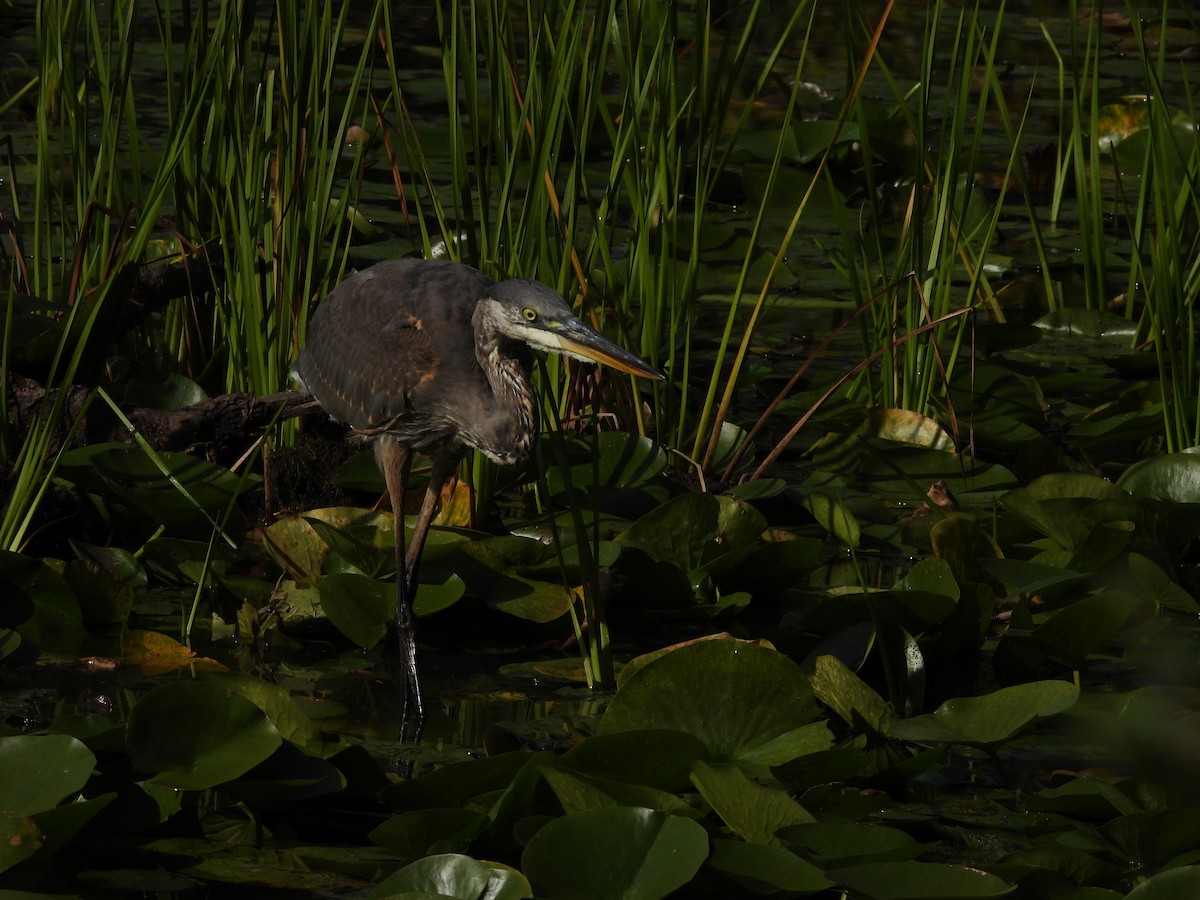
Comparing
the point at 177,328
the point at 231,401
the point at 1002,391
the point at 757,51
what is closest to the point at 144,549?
the point at 231,401

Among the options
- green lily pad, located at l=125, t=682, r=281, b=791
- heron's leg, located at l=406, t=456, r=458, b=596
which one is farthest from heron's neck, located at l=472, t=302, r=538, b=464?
green lily pad, located at l=125, t=682, r=281, b=791

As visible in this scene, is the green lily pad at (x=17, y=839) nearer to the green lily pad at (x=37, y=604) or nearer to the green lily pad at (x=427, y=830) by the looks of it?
the green lily pad at (x=427, y=830)

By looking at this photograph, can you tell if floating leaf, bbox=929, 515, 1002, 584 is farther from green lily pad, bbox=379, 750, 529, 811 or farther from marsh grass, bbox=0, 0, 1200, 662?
green lily pad, bbox=379, 750, 529, 811

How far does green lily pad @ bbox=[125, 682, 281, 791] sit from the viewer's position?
259cm

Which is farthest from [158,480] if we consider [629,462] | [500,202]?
[629,462]

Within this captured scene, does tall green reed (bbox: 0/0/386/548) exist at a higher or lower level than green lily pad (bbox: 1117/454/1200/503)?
higher

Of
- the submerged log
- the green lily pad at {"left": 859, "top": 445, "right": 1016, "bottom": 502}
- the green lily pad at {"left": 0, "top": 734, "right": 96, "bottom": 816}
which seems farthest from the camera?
the green lily pad at {"left": 859, "top": 445, "right": 1016, "bottom": 502}

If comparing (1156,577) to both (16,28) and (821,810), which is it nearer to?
(821,810)

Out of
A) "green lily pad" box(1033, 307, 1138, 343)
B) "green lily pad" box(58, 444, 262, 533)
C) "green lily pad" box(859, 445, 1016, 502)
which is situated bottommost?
"green lily pad" box(1033, 307, 1138, 343)

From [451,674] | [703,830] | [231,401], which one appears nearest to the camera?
[703,830]

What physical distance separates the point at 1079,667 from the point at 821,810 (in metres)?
0.98

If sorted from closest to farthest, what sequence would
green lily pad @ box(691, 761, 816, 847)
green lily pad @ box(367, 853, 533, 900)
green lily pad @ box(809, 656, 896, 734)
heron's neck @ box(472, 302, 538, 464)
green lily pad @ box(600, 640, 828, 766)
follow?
green lily pad @ box(367, 853, 533, 900)
green lily pad @ box(691, 761, 816, 847)
green lily pad @ box(600, 640, 828, 766)
green lily pad @ box(809, 656, 896, 734)
heron's neck @ box(472, 302, 538, 464)

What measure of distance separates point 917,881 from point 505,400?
1.60 m

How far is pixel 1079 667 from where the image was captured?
3451mm
